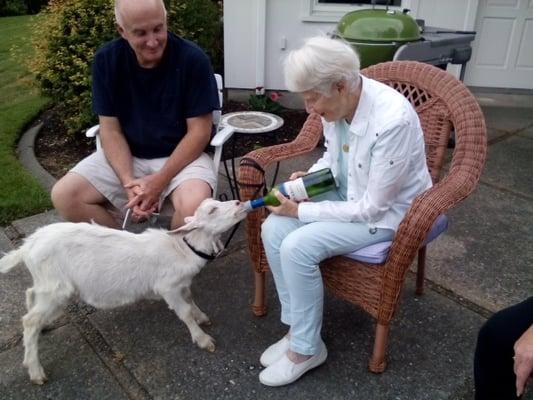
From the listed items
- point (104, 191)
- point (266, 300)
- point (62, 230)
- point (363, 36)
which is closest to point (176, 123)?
point (104, 191)

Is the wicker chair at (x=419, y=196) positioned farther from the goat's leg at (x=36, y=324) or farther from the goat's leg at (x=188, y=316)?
the goat's leg at (x=36, y=324)

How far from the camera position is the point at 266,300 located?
2.66 metres

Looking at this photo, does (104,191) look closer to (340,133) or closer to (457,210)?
(340,133)

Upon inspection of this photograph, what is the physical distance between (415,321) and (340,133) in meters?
1.07

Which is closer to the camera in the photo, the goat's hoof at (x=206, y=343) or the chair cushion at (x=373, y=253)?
the chair cushion at (x=373, y=253)

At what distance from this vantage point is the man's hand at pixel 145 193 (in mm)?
2559

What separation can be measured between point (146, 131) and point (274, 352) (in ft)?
4.68

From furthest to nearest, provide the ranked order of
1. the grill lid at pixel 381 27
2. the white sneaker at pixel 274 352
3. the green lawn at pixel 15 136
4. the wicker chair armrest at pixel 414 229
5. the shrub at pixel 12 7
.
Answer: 1. the shrub at pixel 12 7
2. the grill lid at pixel 381 27
3. the green lawn at pixel 15 136
4. the white sneaker at pixel 274 352
5. the wicker chair armrest at pixel 414 229

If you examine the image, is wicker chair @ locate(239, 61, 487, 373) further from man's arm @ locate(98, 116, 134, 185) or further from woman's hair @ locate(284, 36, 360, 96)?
man's arm @ locate(98, 116, 134, 185)

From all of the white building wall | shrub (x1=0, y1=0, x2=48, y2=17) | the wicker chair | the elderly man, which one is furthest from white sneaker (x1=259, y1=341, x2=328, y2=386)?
shrub (x1=0, y1=0, x2=48, y2=17)

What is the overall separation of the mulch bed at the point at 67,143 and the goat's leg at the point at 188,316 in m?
2.45

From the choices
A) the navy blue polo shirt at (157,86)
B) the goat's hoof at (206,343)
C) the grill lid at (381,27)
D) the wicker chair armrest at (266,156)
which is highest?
the grill lid at (381,27)

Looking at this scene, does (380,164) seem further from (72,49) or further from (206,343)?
(72,49)

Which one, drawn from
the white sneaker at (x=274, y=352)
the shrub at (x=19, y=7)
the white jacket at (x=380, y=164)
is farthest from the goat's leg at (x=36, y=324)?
the shrub at (x=19, y=7)
